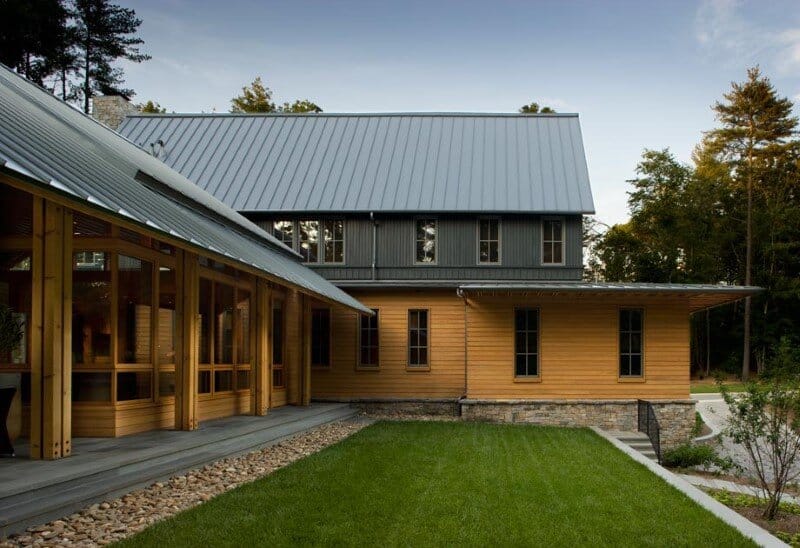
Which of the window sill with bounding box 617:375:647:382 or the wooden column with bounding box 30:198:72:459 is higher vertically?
the wooden column with bounding box 30:198:72:459

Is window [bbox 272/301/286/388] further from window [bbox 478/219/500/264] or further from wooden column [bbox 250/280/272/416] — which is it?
window [bbox 478/219/500/264]

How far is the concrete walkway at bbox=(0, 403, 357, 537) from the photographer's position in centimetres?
622

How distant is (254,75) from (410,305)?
78.9 feet

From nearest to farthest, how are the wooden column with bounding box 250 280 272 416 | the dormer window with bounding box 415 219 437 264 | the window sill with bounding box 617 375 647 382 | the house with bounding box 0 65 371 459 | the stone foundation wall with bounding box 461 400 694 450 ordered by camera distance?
the house with bounding box 0 65 371 459
the wooden column with bounding box 250 280 272 416
the stone foundation wall with bounding box 461 400 694 450
the window sill with bounding box 617 375 647 382
the dormer window with bounding box 415 219 437 264

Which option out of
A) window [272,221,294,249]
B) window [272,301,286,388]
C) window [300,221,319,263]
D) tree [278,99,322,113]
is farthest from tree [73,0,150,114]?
window [272,301,286,388]

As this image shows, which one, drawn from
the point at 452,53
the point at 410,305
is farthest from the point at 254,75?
the point at 410,305

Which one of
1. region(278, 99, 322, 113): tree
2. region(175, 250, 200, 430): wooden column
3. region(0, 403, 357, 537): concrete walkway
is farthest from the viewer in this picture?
region(278, 99, 322, 113): tree

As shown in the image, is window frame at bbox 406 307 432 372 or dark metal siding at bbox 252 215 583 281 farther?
dark metal siding at bbox 252 215 583 281

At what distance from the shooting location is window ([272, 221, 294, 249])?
868 inches

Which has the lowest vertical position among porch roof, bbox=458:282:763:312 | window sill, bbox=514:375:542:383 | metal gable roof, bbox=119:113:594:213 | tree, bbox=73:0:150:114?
window sill, bbox=514:375:542:383

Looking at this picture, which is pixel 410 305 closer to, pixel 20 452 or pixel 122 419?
pixel 122 419

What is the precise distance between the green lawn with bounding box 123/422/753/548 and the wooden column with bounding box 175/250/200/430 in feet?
6.07

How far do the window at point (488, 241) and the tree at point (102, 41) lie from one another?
22.7 meters

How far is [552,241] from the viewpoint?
21453mm
